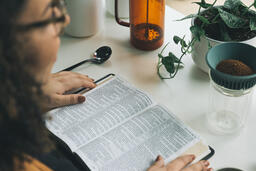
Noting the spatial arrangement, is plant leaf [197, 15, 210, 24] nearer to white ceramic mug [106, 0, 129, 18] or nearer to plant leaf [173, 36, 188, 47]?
plant leaf [173, 36, 188, 47]

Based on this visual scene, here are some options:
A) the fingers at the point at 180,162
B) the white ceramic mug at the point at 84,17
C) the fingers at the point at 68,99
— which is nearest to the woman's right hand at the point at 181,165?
the fingers at the point at 180,162

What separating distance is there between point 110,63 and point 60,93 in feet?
0.67

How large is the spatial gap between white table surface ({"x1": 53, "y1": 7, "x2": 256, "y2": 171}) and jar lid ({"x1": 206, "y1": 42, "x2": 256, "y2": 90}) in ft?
0.47

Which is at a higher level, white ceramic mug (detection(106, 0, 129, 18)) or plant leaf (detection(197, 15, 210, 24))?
plant leaf (detection(197, 15, 210, 24))

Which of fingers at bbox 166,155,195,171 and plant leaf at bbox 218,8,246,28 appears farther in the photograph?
plant leaf at bbox 218,8,246,28

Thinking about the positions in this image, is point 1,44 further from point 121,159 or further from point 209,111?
point 209,111

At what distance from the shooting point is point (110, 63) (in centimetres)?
112

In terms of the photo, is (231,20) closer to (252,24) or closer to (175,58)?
(252,24)

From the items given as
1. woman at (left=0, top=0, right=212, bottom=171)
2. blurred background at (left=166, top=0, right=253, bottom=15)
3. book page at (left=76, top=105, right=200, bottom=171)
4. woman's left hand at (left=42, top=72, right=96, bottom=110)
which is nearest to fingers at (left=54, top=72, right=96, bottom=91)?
woman's left hand at (left=42, top=72, right=96, bottom=110)

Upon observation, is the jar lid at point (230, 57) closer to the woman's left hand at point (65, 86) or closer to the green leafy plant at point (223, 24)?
the green leafy plant at point (223, 24)

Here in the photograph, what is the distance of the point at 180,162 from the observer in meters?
0.82

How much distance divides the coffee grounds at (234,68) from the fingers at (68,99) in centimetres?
37

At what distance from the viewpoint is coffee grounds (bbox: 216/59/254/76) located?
0.86m

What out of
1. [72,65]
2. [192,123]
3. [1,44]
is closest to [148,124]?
[192,123]
